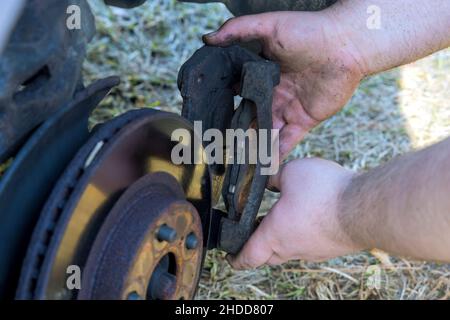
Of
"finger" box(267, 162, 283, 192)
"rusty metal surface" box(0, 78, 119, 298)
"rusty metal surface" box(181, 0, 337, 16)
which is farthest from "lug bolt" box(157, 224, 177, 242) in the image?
"rusty metal surface" box(181, 0, 337, 16)

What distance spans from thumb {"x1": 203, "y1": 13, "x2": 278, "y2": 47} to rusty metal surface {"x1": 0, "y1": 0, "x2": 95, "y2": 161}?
45 cm

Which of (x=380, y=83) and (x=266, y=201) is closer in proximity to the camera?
(x=266, y=201)

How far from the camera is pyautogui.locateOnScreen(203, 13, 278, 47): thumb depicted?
134cm

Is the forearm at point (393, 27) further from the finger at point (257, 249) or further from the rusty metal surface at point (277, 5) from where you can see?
the finger at point (257, 249)

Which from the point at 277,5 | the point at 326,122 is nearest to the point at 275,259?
the point at 277,5

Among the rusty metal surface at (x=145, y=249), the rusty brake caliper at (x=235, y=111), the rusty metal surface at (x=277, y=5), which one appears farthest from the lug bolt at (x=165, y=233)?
the rusty metal surface at (x=277, y=5)

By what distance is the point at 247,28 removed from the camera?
1362mm

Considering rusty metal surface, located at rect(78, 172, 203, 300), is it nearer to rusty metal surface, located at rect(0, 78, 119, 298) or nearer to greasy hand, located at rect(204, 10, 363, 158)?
rusty metal surface, located at rect(0, 78, 119, 298)

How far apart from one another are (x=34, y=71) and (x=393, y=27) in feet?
2.83

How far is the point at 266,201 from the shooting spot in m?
1.83

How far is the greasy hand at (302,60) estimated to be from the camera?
4.49 feet
